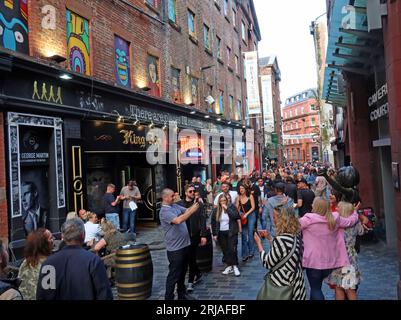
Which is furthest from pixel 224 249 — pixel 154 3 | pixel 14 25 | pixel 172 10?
pixel 172 10

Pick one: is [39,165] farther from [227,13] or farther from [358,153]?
[227,13]

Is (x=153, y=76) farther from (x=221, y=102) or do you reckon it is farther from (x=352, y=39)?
(x=221, y=102)

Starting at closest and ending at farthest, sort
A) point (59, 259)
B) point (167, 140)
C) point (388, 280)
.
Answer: point (59, 259), point (388, 280), point (167, 140)

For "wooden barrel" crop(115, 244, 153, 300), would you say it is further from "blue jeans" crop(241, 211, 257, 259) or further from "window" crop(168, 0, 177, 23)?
"window" crop(168, 0, 177, 23)

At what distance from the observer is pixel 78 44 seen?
1080 cm

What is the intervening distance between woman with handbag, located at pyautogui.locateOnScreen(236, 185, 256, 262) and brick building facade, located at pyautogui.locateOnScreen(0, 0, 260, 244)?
437cm

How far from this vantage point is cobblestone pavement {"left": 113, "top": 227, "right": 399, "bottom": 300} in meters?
6.19

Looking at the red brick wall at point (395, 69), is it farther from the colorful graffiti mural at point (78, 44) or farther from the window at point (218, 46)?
the window at point (218, 46)

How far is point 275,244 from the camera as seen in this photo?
4.14 meters

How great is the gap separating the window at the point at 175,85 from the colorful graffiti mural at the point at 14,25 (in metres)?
8.15

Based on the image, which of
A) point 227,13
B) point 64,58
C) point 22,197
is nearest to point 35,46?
point 64,58

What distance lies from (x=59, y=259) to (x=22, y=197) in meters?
6.02

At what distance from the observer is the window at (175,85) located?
16797mm

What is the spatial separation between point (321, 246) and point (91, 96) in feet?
27.3
